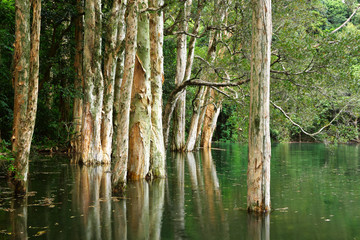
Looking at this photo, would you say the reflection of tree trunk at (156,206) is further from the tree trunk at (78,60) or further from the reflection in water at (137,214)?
the tree trunk at (78,60)

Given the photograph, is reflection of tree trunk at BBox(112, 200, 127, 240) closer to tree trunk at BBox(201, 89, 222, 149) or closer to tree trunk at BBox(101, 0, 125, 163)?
tree trunk at BBox(101, 0, 125, 163)

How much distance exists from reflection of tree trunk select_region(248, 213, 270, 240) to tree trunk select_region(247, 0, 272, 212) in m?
0.40

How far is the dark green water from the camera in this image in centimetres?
688

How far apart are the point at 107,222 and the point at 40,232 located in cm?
125

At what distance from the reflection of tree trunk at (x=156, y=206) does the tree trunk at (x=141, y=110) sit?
746 mm

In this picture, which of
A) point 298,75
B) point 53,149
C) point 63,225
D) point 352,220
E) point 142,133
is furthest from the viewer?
point 53,149

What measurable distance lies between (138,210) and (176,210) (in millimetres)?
814

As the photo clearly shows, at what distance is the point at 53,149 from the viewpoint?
24391 mm

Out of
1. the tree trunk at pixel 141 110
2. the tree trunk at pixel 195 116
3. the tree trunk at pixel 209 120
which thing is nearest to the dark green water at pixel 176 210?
the tree trunk at pixel 141 110

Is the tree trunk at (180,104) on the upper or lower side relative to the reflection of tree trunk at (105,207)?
upper

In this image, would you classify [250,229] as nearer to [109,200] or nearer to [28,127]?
[109,200]

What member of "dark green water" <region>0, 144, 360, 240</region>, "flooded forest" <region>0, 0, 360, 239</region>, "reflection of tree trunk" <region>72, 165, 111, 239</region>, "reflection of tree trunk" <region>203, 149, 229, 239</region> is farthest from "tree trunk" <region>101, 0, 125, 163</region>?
"reflection of tree trunk" <region>203, 149, 229, 239</region>

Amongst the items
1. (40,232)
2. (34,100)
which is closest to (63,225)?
(40,232)

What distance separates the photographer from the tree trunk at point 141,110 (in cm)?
1222
